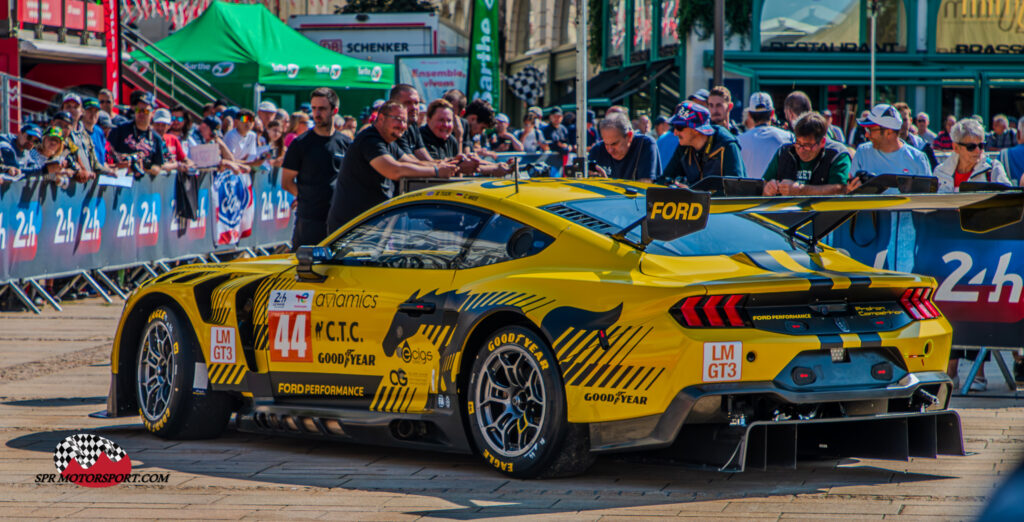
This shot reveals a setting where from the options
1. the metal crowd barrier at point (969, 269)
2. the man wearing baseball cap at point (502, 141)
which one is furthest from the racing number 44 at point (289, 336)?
the man wearing baseball cap at point (502, 141)

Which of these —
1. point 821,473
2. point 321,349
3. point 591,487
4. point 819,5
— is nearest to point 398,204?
point 321,349

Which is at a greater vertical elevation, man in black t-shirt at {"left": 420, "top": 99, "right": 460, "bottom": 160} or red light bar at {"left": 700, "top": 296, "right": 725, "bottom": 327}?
man in black t-shirt at {"left": 420, "top": 99, "right": 460, "bottom": 160}

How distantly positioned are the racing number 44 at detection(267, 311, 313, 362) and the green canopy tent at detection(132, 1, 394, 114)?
83.9 ft

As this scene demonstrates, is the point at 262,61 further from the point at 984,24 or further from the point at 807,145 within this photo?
the point at 807,145

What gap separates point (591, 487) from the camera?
6.14 metres

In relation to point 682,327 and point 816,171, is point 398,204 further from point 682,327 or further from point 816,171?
point 816,171

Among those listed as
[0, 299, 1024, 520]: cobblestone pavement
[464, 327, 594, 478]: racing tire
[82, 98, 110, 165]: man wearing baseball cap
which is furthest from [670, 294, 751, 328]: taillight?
[82, 98, 110, 165]: man wearing baseball cap

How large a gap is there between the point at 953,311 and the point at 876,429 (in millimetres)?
3319

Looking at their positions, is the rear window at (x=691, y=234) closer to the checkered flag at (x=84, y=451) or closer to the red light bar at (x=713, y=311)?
the red light bar at (x=713, y=311)

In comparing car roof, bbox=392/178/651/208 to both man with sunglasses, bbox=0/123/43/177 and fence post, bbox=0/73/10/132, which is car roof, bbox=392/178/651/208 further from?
fence post, bbox=0/73/10/132

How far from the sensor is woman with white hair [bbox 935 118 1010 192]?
401 inches

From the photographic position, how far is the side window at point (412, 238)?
6781mm

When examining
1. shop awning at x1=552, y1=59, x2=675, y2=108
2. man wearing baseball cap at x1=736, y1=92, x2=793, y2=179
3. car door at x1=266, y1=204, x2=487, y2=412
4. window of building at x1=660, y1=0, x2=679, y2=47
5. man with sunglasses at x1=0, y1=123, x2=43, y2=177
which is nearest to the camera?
car door at x1=266, y1=204, x2=487, y2=412

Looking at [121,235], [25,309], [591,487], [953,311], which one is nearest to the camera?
[591,487]
